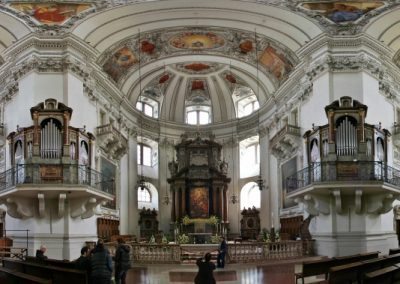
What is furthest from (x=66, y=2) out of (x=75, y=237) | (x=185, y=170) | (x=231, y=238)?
(x=231, y=238)

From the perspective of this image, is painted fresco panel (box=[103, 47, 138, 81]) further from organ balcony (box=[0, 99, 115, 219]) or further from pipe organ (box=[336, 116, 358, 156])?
pipe organ (box=[336, 116, 358, 156])

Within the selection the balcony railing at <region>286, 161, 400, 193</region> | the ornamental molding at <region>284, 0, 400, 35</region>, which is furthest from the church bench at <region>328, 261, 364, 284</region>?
the ornamental molding at <region>284, 0, 400, 35</region>

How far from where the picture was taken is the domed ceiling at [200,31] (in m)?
21.0

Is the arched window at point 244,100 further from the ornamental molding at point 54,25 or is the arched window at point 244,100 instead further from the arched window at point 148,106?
the ornamental molding at point 54,25

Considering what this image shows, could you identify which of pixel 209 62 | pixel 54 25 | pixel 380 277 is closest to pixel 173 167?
pixel 209 62

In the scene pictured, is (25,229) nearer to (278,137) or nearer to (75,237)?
(75,237)

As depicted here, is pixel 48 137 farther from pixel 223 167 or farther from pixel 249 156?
pixel 249 156

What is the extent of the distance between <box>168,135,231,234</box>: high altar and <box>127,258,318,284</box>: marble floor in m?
13.4

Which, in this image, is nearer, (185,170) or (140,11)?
(140,11)

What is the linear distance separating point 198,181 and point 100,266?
22.6 meters

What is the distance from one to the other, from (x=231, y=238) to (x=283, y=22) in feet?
43.9

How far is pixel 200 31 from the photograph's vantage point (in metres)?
25.2

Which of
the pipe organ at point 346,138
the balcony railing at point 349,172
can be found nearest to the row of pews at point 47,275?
the balcony railing at point 349,172

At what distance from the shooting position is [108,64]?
2544 centimetres
